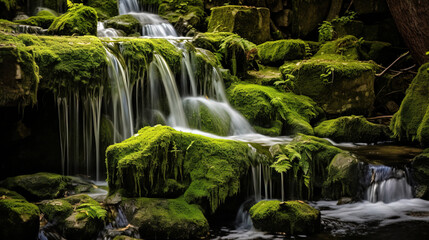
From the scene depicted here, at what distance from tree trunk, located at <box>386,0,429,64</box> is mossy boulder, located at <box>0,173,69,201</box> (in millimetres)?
8884

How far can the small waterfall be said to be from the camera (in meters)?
6.74

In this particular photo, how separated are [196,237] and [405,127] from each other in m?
5.63

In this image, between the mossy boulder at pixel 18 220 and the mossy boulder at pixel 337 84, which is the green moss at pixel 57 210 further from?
the mossy boulder at pixel 337 84

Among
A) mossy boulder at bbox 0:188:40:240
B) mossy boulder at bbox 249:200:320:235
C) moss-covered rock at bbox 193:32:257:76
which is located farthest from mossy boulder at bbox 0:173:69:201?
moss-covered rock at bbox 193:32:257:76

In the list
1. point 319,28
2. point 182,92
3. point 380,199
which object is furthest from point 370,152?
point 319,28

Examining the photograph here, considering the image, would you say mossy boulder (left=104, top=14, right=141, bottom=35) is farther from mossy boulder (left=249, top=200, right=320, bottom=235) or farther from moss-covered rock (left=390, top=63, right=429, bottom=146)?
mossy boulder (left=249, top=200, right=320, bottom=235)

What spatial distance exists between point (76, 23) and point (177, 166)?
5.59 metres

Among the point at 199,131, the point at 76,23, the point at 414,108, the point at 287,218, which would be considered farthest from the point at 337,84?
the point at 76,23

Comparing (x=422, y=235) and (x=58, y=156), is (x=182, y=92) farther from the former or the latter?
(x=422, y=235)

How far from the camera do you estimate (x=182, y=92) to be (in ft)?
32.6

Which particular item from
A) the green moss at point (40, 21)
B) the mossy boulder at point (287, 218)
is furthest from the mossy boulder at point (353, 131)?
the green moss at point (40, 21)

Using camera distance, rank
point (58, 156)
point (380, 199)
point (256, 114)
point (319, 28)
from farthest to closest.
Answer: point (319, 28), point (256, 114), point (58, 156), point (380, 199)

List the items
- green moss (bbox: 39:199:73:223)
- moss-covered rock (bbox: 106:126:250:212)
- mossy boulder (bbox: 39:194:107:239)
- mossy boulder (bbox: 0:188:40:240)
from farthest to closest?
moss-covered rock (bbox: 106:126:250:212) → green moss (bbox: 39:199:73:223) → mossy boulder (bbox: 39:194:107:239) → mossy boulder (bbox: 0:188:40:240)

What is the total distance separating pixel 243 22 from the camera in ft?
44.8
